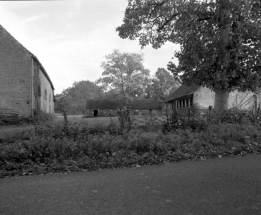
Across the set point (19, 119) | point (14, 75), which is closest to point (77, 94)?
point (14, 75)

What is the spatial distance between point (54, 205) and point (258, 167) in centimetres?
481

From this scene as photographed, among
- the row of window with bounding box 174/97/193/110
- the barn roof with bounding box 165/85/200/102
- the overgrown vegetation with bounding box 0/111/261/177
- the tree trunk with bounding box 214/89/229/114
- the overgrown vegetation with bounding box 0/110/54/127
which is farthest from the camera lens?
the row of window with bounding box 174/97/193/110

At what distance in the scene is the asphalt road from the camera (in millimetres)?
3143

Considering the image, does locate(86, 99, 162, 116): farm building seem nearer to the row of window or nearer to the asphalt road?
the row of window

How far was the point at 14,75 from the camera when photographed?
17797 millimetres

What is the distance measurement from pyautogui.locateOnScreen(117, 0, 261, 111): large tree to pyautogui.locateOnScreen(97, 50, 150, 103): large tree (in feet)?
106

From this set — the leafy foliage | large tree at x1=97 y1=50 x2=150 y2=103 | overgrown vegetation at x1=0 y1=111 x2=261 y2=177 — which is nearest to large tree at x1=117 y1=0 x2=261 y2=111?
overgrown vegetation at x1=0 y1=111 x2=261 y2=177

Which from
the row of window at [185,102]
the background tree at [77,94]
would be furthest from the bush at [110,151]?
the background tree at [77,94]

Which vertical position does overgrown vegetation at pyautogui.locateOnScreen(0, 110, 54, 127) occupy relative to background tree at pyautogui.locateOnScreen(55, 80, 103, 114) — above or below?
below

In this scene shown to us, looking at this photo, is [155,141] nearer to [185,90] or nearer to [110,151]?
[110,151]

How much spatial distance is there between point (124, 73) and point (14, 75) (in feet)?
103

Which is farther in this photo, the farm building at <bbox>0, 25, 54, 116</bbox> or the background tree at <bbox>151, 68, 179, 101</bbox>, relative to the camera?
the background tree at <bbox>151, 68, 179, 101</bbox>

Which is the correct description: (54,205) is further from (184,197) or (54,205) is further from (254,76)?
(254,76)

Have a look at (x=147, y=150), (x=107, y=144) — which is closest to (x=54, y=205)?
(x=107, y=144)
